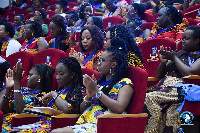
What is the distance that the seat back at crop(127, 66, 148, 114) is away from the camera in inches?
66.4

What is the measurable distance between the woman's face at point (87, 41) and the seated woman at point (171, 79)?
0.60m

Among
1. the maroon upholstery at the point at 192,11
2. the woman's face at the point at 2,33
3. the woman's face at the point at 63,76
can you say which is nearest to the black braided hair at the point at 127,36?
the woman's face at the point at 63,76

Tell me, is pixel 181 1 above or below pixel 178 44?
above

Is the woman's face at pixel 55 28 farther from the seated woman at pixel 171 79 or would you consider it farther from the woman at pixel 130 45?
the seated woman at pixel 171 79

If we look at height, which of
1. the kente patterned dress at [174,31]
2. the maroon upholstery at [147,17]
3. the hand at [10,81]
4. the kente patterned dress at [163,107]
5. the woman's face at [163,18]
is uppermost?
the woman's face at [163,18]

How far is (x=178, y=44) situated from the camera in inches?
101

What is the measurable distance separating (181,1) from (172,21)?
5.38 ft

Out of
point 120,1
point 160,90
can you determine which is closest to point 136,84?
point 160,90

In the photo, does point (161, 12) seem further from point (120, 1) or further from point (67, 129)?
point (120, 1)

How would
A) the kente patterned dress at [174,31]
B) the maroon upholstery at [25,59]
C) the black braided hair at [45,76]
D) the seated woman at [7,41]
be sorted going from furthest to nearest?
the seated woman at [7,41] → the kente patterned dress at [174,31] → the maroon upholstery at [25,59] → the black braided hair at [45,76]

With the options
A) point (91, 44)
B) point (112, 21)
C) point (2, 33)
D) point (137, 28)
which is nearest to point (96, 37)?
point (91, 44)

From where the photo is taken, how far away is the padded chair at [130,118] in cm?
152

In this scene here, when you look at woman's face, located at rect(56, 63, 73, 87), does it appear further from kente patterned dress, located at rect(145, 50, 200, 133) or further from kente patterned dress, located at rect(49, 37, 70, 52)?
kente patterned dress, located at rect(49, 37, 70, 52)

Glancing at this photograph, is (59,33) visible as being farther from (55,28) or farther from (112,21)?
(112,21)
